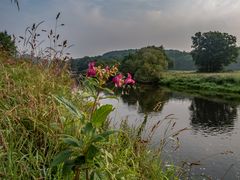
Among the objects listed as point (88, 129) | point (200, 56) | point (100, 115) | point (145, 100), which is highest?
point (200, 56)

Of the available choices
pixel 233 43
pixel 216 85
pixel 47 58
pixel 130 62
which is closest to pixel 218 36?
pixel 233 43

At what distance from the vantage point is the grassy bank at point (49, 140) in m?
3.16

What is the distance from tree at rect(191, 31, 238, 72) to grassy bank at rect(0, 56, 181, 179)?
3565 inches

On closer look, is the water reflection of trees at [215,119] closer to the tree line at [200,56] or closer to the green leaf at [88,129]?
the green leaf at [88,129]

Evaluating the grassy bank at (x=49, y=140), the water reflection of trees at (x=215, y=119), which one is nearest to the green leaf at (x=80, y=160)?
the grassy bank at (x=49, y=140)

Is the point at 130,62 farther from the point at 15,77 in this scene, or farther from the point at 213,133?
the point at 15,77

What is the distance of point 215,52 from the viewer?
304ft

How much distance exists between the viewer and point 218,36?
98188 millimetres

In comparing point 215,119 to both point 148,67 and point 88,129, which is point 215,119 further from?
point 148,67

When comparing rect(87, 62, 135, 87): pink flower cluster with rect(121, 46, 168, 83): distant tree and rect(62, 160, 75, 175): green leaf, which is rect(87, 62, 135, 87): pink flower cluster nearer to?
rect(62, 160, 75, 175): green leaf

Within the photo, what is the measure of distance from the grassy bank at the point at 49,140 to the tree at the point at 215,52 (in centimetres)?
9056

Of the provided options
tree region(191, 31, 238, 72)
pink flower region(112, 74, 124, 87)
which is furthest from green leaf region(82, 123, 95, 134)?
tree region(191, 31, 238, 72)

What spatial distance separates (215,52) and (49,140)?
9287 cm

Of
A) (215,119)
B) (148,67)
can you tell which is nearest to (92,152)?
(215,119)
